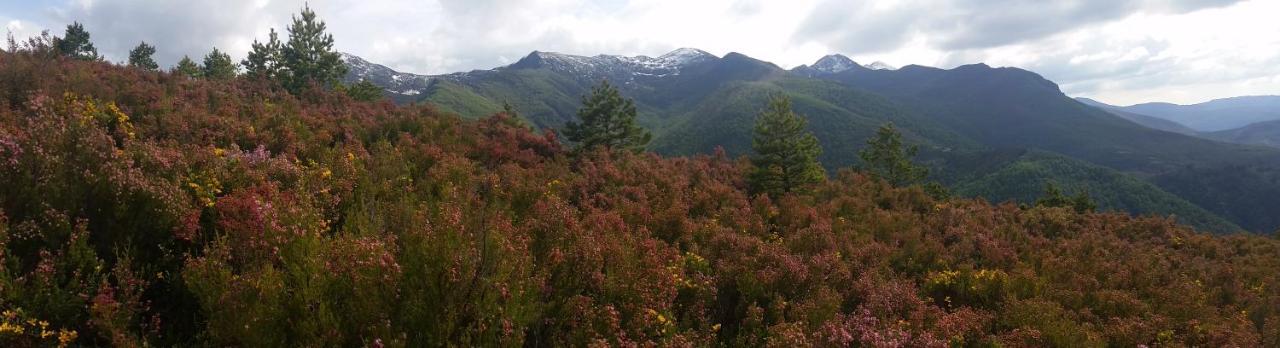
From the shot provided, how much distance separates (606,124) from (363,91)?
14.5 metres

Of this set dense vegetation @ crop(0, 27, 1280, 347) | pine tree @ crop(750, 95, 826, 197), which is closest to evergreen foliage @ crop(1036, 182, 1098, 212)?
pine tree @ crop(750, 95, 826, 197)

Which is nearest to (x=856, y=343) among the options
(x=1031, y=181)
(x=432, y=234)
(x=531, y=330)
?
(x=531, y=330)

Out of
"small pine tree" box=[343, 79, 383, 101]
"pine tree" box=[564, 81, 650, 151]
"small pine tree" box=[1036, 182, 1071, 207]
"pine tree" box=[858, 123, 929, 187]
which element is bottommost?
"small pine tree" box=[1036, 182, 1071, 207]

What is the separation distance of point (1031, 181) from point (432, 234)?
14968 cm

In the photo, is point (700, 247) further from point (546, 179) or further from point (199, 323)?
point (199, 323)

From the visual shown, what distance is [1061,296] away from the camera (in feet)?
32.3

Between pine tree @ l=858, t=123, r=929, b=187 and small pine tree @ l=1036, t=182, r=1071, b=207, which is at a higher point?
pine tree @ l=858, t=123, r=929, b=187

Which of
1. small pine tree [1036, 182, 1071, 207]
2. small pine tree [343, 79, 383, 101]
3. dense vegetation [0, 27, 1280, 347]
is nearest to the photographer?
dense vegetation [0, 27, 1280, 347]

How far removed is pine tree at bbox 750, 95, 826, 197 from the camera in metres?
20.5

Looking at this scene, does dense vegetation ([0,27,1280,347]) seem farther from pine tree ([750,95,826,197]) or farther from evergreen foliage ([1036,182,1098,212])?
evergreen foliage ([1036,182,1098,212])

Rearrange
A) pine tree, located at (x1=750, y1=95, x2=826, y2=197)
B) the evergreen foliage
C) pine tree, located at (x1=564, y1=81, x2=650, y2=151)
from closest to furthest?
pine tree, located at (x1=750, y1=95, x2=826, y2=197) < pine tree, located at (x1=564, y1=81, x2=650, y2=151) < the evergreen foliage

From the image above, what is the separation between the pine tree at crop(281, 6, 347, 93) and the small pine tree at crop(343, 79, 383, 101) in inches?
50.4

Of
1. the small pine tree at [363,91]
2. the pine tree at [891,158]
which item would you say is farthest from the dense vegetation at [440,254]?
the pine tree at [891,158]

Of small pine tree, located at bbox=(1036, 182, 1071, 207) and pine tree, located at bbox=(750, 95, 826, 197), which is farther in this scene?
small pine tree, located at bbox=(1036, 182, 1071, 207)
